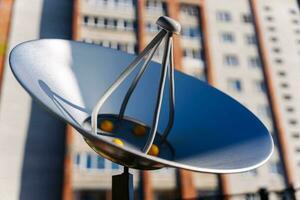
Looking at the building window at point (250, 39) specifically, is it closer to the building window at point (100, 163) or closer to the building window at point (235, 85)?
the building window at point (235, 85)

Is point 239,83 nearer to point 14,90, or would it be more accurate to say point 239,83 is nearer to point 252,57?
point 252,57

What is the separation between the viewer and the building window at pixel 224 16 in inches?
979

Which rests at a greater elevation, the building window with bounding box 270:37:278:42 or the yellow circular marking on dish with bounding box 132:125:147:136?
the building window with bounding box 270:37:278:42

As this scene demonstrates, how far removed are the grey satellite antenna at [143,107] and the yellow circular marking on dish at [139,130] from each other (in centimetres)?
1

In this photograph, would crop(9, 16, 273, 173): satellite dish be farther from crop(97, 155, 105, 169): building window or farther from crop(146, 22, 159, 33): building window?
crop(146, 22, 159, 33): building window

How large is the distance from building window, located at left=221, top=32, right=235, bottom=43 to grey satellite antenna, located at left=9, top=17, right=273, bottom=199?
19.8 metres

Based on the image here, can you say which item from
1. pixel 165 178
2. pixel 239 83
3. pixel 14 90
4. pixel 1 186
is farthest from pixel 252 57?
pixel 1 186

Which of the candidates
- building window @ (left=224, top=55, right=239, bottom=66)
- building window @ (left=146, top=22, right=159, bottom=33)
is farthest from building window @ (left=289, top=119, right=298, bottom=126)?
building window @ (left=146, top=22, right=159, bottom=33)

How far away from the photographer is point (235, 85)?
22.4 m

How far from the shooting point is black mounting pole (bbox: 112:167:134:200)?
354 centimetres

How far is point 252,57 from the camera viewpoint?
23953 mm

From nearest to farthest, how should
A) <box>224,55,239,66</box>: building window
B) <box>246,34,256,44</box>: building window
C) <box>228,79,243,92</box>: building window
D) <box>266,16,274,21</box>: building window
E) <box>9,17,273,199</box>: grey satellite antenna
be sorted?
<box>9,17,273,199</box>: grey satellite antenna → <box>228,79,243,92</box>: building window → <box>224,55,239,66</box>: building window → <box>246,34,256,44</box>: building window → <box>266,16,274,21</box>: building window

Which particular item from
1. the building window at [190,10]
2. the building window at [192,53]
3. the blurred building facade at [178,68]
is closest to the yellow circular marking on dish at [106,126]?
the blurred building facade at [178,68]

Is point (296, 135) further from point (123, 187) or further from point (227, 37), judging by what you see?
point (123, 187)
